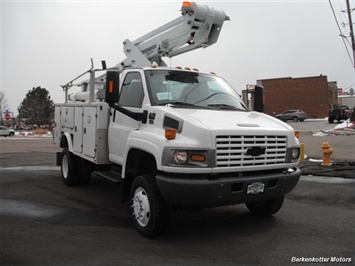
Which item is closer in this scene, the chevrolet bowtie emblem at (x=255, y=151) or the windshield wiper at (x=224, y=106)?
the chevrolet bowtie emblem at (x=255, y=151)

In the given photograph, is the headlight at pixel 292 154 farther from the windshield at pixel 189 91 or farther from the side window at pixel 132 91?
the side window at pixel 132 91

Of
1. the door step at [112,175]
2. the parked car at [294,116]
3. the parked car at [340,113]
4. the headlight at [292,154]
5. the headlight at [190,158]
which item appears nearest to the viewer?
the headlight at [190,158]

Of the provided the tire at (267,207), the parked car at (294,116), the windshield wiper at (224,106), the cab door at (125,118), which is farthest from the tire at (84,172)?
the parked car at (294,116)

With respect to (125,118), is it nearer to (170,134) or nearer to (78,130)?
(170,134)

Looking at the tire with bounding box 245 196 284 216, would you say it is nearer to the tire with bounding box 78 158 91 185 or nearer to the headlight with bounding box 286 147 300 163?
the headlight with bounding box 286 147 300 163

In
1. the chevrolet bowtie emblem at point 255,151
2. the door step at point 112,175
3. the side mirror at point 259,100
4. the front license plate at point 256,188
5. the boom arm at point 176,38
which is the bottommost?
the door step at point 112,175

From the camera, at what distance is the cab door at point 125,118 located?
529cm

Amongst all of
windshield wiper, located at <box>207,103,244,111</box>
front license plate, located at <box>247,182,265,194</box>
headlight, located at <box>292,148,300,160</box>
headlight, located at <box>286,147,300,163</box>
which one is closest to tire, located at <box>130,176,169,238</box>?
front license plate, located at <box>247,182,265,194</box>

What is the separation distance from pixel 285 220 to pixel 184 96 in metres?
2.47

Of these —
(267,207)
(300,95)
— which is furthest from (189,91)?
(300,95)

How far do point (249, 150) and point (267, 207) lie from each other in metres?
1.57

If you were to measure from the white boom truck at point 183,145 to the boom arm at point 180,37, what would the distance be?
0.90 ft

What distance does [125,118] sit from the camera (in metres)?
5.51

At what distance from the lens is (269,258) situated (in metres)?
3.95
